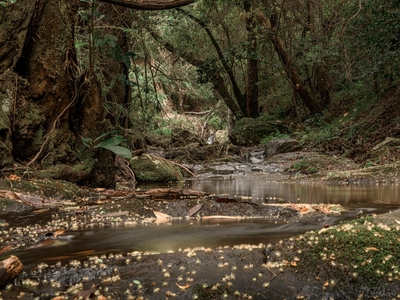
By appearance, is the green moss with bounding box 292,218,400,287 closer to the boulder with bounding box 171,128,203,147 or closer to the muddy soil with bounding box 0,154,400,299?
the muddy soil with bounding box 0,154,400,299

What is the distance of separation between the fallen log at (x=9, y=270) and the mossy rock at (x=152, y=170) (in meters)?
8.05

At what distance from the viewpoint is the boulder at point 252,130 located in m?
18.6

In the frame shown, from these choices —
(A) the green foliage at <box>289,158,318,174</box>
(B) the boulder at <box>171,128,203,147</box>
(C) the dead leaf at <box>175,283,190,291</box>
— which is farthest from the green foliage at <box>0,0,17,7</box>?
(B) the boulder at <box>171,128,203,147</box>

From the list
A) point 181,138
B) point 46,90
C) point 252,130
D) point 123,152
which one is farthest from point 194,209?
point 252,130

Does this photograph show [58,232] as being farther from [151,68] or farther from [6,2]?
[151,68]

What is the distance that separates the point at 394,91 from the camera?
14703 mm

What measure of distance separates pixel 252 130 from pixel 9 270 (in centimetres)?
1713

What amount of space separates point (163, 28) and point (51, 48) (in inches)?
404

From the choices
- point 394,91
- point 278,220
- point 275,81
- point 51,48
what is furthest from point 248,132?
point 278,220

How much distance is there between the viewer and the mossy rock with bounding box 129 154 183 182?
10219 mm

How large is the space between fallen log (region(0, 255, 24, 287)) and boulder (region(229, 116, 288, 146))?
16.7 meters

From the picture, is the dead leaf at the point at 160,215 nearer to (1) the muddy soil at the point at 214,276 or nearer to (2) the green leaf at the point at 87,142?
(1) the muddy soil at the point at 214,276

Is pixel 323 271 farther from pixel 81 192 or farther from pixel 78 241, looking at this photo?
pixel 81 192

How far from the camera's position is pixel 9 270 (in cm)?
202
